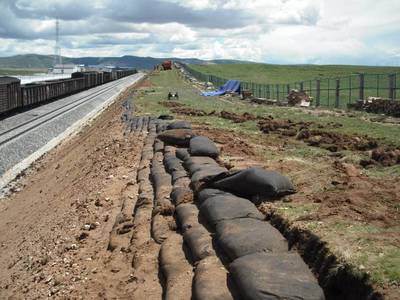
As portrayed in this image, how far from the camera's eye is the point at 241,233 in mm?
6059

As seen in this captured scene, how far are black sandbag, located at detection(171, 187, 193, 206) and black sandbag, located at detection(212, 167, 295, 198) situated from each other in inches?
21.8

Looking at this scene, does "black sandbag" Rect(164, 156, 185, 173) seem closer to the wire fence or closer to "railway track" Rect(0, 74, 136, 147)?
"railway track" Rect(0, 74, 136, 147)

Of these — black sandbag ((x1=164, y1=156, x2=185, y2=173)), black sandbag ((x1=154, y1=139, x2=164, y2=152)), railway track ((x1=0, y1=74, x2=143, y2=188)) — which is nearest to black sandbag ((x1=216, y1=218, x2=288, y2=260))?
black sandbag ((x1=164, y1=156, x2=185, y2=173))

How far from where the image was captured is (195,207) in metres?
7.81

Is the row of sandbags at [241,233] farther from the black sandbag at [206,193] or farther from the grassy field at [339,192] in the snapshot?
the grassy field at [339,192]

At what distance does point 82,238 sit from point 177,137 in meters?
5.53

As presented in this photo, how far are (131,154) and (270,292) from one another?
955 centimetres

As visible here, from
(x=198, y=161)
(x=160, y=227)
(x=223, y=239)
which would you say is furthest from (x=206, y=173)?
(x=223, y=239)

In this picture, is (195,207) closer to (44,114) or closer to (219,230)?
(219,230)

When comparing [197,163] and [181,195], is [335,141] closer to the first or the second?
[197,163]

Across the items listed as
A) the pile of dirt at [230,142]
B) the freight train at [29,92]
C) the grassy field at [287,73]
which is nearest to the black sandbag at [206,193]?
the pile of dirt at [230,142]

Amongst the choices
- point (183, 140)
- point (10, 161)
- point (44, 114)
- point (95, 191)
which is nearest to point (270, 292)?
point (95, 191)

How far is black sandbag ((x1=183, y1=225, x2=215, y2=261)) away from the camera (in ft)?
20.0

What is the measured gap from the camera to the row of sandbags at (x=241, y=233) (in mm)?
4727
